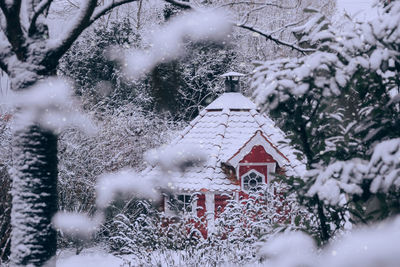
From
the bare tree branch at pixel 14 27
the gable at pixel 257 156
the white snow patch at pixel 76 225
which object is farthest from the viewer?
the gable at pixel 257 156

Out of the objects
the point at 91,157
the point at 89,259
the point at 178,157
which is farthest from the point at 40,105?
the point at 178,157

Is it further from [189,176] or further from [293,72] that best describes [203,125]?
[293,72]

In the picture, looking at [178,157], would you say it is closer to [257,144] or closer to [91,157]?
[257,144]

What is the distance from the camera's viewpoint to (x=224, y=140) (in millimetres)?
10852

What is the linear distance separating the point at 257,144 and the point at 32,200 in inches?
251

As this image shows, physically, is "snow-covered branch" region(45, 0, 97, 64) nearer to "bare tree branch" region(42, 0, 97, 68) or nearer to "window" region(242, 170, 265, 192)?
"bare tree branch" region(42, 0, 97, 68)

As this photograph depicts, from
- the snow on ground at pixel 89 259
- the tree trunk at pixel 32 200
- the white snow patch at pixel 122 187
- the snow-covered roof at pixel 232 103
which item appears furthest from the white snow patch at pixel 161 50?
the tree trunk at pixel 32 200

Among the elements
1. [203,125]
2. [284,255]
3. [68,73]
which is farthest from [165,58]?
[284,255]

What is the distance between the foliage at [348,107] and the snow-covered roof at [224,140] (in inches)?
231

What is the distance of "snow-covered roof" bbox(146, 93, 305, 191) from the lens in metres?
10.2

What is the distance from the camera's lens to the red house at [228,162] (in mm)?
10047

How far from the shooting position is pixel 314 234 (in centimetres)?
416

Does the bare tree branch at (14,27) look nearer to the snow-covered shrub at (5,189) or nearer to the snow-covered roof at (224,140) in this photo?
the snow-covered shrub at (5,189)

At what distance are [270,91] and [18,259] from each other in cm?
326
